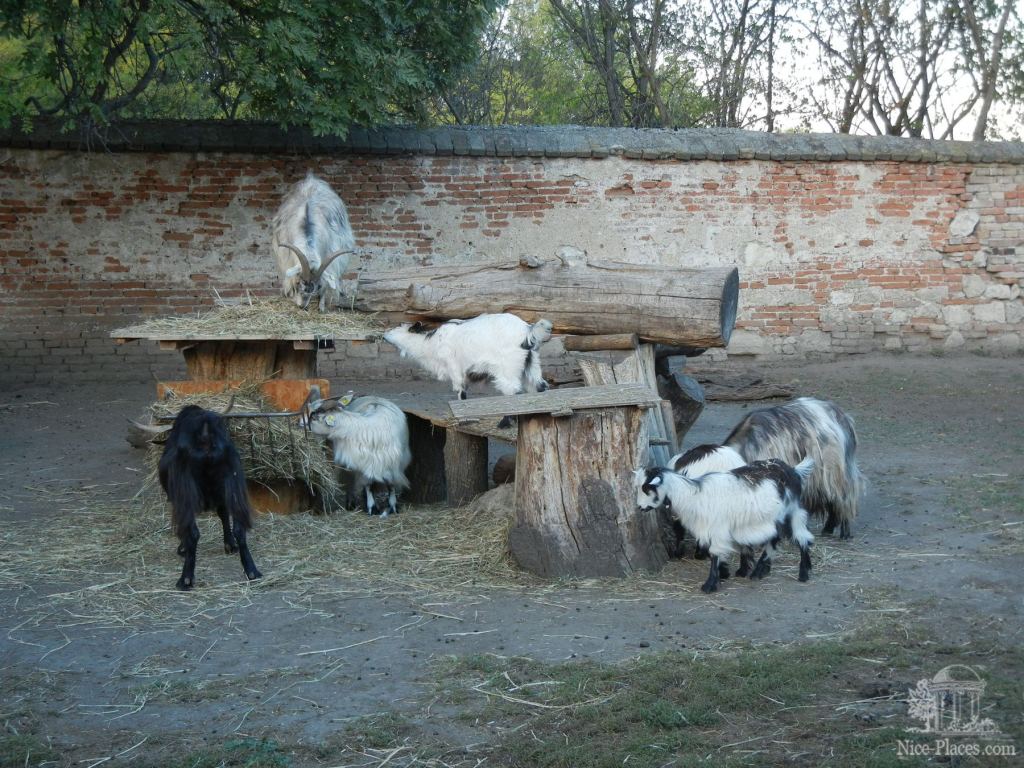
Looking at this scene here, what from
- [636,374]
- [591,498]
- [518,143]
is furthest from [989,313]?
[591,498]

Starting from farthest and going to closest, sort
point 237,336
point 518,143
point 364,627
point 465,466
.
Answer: point 518,143, point 465,466, point 237,336, point 364,627

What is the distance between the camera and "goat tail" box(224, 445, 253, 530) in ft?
19.7

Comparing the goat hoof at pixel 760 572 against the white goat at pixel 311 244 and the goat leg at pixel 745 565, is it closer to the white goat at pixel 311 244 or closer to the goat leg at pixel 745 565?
the goat leg at pixel 745 565

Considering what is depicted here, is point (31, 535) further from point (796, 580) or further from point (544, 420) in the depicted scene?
point (796, 580)

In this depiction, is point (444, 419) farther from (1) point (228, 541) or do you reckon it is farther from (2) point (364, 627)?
(2) point (364, 627)

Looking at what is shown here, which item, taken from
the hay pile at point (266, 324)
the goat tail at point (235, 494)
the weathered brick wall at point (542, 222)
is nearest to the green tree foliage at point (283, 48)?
the weathered brick wall at point (542, 222)

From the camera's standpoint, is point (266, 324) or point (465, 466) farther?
point (465, 466)

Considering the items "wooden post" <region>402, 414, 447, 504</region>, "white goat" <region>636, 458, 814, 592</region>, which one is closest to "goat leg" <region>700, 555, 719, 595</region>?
"white goat" <region>636, 458, 814, 592</region>

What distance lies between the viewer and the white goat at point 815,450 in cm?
671

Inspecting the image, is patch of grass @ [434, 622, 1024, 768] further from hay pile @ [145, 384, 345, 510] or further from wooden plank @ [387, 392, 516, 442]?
hay pile @ [145, 384, 345, 510]

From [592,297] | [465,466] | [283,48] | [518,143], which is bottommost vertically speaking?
[465,466]

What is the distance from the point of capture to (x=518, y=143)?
12828 mm

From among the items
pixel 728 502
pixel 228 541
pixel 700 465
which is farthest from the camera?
pixel 228 541

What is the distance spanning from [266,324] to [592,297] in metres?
2.28
